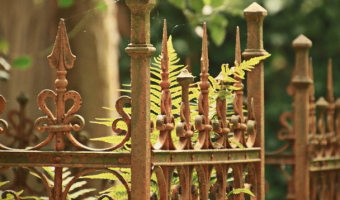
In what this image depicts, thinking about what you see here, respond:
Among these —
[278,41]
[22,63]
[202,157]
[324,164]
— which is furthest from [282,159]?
[278,41]

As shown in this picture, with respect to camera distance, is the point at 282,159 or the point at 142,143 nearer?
the point at 142,143

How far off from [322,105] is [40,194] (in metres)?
2.40

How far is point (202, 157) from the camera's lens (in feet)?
11.8

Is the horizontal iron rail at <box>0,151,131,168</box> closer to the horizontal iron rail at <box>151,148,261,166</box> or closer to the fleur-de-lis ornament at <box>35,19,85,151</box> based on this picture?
the fleur-de-lis ornament at <box>35,19,85,151</box>

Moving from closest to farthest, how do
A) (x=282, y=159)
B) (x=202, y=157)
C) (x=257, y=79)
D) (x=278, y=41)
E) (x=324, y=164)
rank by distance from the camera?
(x=202, y=157) < (x=257, y=79) < (x=324, y=164) < (x=282, y=159) < (x=278, y=41)

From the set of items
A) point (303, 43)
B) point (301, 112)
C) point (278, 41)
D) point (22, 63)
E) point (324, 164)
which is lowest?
point (324, 164)

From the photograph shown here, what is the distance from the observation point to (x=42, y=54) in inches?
263

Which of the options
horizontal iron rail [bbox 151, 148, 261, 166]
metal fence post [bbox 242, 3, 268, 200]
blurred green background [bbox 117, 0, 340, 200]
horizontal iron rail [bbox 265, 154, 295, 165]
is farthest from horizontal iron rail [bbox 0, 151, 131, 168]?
blurred green background [bbox 117, 0, 340, 200]

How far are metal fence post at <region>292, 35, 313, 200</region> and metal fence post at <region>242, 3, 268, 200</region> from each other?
1463mm

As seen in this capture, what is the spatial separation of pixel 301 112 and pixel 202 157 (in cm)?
233

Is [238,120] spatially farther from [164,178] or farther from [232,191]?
[164,178]

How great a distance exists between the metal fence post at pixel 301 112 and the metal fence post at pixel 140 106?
8.56 ft

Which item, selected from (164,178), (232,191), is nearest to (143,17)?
(164,178)

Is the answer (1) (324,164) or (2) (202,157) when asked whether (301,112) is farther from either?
(2) (202,157)
